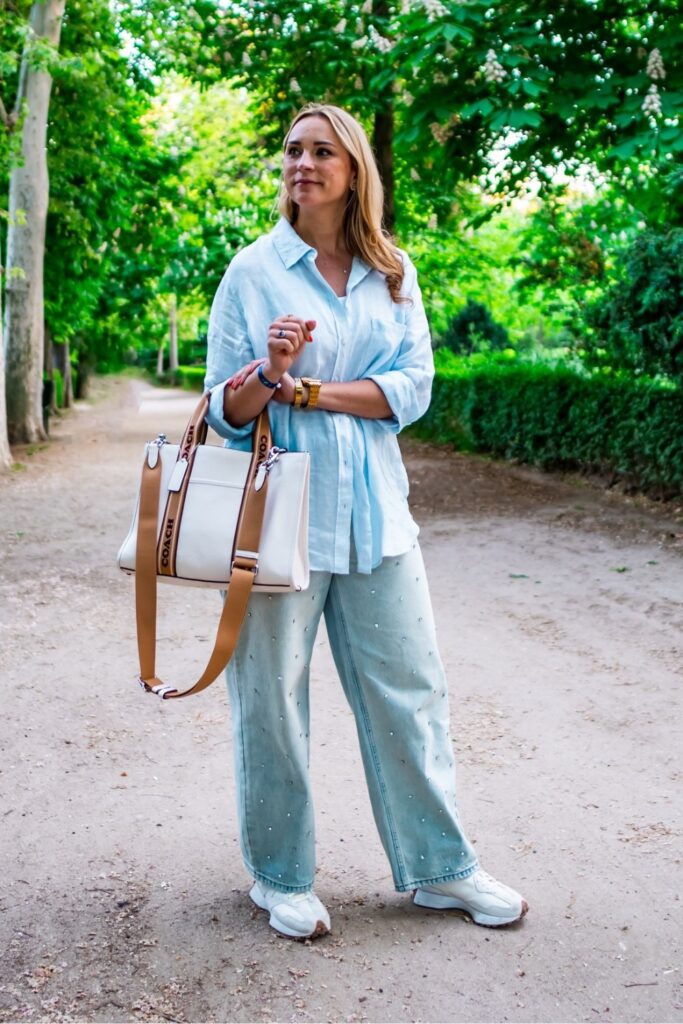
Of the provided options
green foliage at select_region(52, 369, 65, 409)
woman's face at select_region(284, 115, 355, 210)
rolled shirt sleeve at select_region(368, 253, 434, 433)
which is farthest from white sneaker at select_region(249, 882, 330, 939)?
green foliage at select_region(52, 369, 65, 409)

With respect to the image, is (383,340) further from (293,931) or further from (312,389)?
(293,931)

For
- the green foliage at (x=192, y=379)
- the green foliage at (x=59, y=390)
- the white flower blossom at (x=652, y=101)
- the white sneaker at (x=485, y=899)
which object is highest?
the white flower blossom at (x=652, y=101)

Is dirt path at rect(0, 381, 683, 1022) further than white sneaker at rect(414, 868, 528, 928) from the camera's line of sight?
No

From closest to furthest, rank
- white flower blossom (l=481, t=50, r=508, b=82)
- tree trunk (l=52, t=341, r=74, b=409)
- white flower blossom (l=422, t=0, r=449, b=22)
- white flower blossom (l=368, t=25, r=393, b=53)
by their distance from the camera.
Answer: white flower blossom (l=481, t=50, r=508, b=82), white flower blossom (l=422, t=0, r=449, b=22), white flower blossom (l=368, t=25, r=393, b=53), tree trunk (l=52, t=341, r=74, b=409)

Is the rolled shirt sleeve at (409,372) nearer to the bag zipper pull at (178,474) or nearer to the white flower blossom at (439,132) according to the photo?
the bag zipper pull at (178,474)

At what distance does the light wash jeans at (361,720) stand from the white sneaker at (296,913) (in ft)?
0.11

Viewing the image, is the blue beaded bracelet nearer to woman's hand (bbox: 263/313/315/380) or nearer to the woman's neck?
woman's hand (bbox: 263/313/315/380)

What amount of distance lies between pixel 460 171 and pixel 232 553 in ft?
28.6

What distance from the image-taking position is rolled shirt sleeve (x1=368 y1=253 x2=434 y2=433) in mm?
2797

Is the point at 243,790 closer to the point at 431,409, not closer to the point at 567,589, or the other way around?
the point at 567,589

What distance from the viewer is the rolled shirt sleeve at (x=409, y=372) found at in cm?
280

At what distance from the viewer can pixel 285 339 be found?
2.48m

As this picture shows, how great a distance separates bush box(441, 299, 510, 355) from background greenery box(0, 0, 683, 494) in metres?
0.06

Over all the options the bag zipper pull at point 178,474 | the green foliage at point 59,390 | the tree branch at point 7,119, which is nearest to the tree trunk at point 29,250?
the tree branch at point 7,119
